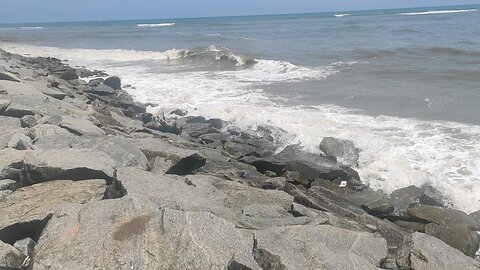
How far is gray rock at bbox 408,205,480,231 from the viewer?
21.6ft

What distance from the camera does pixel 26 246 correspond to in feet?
12.6

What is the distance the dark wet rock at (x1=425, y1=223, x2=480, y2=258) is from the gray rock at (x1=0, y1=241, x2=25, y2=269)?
16.1 ft

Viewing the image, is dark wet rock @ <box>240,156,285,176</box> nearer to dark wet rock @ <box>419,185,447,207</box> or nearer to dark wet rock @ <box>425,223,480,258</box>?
dark wet rock @ <box>419,185,447,207</box>

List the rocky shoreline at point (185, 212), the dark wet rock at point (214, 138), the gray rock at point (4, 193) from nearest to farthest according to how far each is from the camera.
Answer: the rocky shoreline at point (185, 212)
the gray rock at point (4, 193)
the dark wet rock at point (214, 138)

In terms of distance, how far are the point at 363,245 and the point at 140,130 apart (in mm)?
5938

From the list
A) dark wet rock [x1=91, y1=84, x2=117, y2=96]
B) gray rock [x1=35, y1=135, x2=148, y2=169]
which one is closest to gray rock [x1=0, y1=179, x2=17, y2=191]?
gray rock [x1=35, y1=135, x2=148, y2=169]

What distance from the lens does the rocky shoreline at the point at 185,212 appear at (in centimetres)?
373

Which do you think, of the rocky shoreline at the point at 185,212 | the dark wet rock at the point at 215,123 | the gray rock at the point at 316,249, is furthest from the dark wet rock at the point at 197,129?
the gray rock at the point at 316,249

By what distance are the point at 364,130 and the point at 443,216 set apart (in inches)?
187

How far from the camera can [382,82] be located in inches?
714

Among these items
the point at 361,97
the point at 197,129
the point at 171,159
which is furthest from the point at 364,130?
the point at 171,159

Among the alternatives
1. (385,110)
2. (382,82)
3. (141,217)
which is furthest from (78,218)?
(382,82)

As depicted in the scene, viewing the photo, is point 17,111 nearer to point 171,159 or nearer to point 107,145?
point 107,145

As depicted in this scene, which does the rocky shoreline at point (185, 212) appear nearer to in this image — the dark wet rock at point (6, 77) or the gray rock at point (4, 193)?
the gray rock at point (4, 193)
